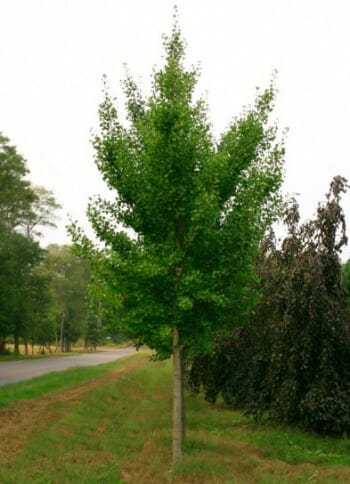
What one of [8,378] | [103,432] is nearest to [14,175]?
[8,378]

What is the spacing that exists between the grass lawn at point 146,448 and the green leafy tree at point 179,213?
0.83 metres

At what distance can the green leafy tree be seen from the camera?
27.5 ft

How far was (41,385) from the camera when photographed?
19266mm

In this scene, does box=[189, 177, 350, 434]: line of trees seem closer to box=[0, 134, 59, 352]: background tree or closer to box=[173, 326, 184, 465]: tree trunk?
box=[173, 326, 184, 465]: tree trunk

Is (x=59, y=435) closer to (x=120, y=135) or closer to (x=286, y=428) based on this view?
(x=286, y=428)

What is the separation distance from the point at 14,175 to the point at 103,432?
29.1 metres

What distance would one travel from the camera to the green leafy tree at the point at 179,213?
8388 mm

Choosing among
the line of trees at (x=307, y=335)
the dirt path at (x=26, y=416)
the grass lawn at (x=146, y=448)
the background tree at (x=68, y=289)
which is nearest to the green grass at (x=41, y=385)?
the dirt path at (x=26, y=416)

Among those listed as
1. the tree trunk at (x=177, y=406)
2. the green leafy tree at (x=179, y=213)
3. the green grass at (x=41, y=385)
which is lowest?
the green grass at (x=41, y=385)

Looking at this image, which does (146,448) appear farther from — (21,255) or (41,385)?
(21,255)

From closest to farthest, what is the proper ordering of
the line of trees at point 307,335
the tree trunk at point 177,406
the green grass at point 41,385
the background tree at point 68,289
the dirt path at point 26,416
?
the tree trunk at point 177,406
the dirt path at point 26,416
the line of trees at point 307,335
the green grass at point 41,385
the background tree at point 68,289

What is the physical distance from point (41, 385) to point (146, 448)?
10698 mm

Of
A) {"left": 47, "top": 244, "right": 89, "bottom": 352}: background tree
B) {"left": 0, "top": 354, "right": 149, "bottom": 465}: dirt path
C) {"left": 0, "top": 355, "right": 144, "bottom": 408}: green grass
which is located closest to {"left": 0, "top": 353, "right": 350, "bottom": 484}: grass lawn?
{"left": 0, "top": 354, "right": 149, "bottom": 465}: dirt path

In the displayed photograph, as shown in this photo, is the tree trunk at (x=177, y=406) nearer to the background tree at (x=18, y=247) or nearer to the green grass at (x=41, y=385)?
the green grass at (x=41, y=385)
